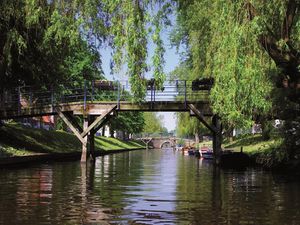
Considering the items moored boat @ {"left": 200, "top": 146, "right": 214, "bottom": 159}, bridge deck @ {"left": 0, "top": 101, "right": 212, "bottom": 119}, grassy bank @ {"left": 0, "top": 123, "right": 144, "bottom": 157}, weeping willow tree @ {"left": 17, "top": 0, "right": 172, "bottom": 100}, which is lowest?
moored boat @ {"left": 200, "top": 146, "right": 214, "bottom": 159}

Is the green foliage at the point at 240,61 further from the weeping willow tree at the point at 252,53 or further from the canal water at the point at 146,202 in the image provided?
the canal water at the point at 146,202

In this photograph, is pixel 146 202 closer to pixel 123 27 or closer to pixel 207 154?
pixel 123 27

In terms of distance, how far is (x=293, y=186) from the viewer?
1736 cm

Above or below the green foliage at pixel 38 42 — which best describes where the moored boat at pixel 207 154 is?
below

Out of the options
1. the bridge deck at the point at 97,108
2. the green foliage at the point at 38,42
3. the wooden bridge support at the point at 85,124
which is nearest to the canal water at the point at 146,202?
the green foliage at the point at 38,42

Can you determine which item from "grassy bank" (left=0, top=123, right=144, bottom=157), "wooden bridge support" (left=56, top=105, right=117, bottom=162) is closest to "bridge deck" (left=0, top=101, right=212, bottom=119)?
"wooden bridge support" (left=56, top=105, right=117, bottom=162)

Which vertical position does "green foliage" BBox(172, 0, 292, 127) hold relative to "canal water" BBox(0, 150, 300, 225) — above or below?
above

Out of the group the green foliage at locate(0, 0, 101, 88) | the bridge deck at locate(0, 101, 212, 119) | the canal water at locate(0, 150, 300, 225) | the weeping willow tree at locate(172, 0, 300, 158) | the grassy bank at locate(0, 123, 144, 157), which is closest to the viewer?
the canal water at locate(0, 150, 300, 225)

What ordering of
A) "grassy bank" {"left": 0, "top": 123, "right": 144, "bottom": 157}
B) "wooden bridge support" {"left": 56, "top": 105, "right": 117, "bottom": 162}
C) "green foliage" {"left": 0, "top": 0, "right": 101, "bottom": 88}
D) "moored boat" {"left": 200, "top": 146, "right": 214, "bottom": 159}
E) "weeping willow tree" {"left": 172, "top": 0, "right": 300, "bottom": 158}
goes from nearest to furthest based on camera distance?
"weeping willow tree" {"left": 172, "top": 0, "right": 300, "bottom": 158} < "green foliage" {"left": 0, "top": 0, "right": 101, "bottom": 88} < "grassy bank" {"left": 0, "top": 123, "right": 144, "bottom": 157} < "wooden bridge support" {"left": 56, "top": 105, "right": 117, "bottom": 162} < "moored boat" {"left": 200, "top": 146, "right": 214, "bottom": 159}

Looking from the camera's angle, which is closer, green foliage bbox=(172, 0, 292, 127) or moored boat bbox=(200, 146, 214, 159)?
green foliage bbox=(172, 0, 292, 127)

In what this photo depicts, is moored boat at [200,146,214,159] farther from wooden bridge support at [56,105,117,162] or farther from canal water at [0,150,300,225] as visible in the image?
canal water at [0,150,300,225]

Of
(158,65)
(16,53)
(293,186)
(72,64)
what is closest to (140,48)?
(158,65)

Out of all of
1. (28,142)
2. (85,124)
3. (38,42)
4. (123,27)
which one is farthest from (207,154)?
(123,27)

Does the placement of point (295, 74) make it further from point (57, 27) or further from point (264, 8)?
point (57, 27)
